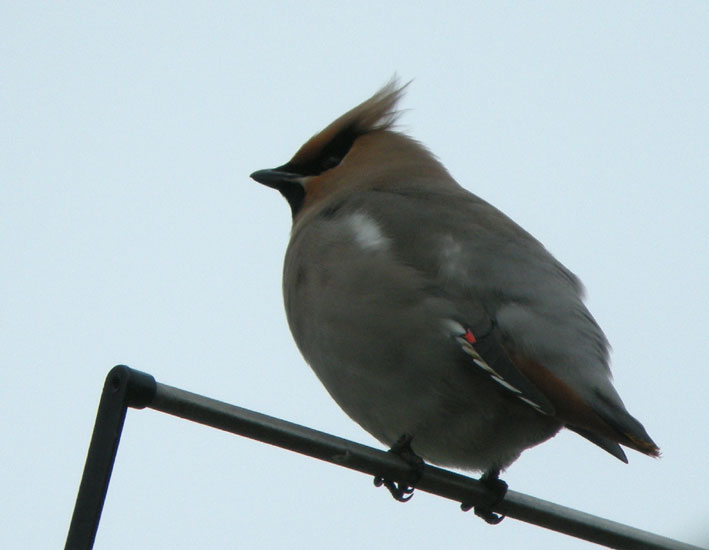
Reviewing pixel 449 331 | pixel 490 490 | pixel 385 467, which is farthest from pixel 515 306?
pixel 385 467

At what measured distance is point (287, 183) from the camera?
5270mm

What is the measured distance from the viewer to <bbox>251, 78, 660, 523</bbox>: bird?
3.35 m

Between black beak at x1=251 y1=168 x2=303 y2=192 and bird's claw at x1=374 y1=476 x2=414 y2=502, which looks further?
black beak at x1=251 y1=168 x2=303 y2=192

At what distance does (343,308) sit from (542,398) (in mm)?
892

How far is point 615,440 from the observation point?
3018 mm

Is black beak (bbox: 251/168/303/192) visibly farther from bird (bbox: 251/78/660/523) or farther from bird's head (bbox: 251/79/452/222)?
bird (bbox: 251/78/660/523)

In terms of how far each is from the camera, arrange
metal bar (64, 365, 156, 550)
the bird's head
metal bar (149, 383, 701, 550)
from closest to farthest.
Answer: metal bar (64, 365, 156, 550) < metal bar (149, 383, 701, 550) < the bird's head

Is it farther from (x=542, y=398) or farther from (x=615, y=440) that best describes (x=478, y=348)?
(x=615, y=440)

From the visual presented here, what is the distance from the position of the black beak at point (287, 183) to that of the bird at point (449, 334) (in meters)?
0.78

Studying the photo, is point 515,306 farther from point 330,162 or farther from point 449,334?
point 330,162

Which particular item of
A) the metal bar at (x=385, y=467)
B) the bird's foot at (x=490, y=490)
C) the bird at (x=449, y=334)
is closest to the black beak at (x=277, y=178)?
the bird at (x=449, y=334)

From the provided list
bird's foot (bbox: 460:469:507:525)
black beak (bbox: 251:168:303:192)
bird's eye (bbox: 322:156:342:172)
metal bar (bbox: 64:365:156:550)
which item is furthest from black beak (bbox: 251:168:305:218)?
metal bar (bbox: 64:365:156:550)

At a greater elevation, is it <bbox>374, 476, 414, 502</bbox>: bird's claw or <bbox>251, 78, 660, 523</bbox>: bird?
<bbox>251, 78, 660, 523</bbox>: bird

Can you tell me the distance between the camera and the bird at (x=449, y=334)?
3350mm
